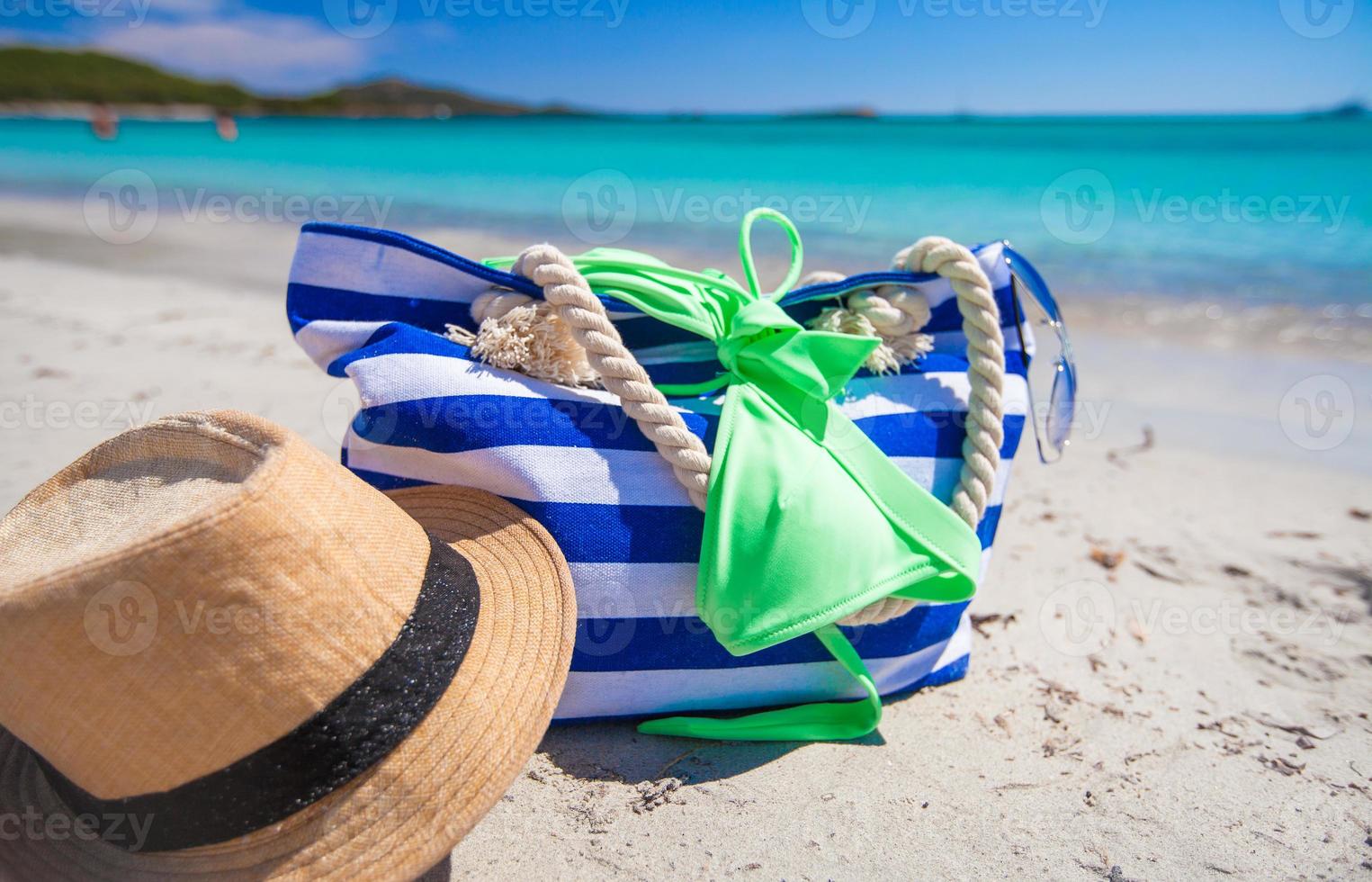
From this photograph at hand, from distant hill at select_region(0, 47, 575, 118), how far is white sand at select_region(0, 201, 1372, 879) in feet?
242

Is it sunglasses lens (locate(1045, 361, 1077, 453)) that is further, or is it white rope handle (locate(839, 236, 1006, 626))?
sunglasses lens (locate(1045, 361, 1077, 453))

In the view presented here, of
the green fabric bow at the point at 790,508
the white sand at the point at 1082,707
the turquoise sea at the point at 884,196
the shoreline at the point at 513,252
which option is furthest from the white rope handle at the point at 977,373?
the turquoise sea at the point at 884,196

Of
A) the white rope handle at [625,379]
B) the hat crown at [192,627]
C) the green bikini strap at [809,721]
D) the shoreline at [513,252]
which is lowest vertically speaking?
the green bikini strap at [809,721]

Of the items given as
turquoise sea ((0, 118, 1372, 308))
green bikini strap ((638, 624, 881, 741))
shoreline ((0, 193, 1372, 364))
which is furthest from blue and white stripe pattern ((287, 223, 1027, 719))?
turquoise sea ((0, 118, 1372, 308))

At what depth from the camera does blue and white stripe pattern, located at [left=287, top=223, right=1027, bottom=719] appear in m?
1.56

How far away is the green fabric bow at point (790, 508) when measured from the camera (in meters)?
1.54

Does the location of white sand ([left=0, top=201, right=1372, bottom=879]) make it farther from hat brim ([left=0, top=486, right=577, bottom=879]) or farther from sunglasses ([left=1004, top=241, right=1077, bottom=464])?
sunglasses ([left=1004, top=241, right=1077, bottom=464])

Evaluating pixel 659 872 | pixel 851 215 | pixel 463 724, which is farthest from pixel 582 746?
pixel 851 215

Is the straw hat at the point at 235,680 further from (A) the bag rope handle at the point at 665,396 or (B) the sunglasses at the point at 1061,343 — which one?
(B) the sunglasses at the point at 1061,343

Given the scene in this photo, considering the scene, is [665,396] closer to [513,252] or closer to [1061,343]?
[1061,343]

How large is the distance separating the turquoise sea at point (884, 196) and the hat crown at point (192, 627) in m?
6.14

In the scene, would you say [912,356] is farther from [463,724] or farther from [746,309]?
[463,724]

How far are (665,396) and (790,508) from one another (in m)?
0.40

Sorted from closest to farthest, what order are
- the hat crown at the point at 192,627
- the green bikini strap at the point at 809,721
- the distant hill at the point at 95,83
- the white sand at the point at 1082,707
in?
the hat crown at the point at 192,627 < the white sand at the point at 1082,707 < the green bikini strap at the point at 809,721 < the distant hill at the point at 95,83
